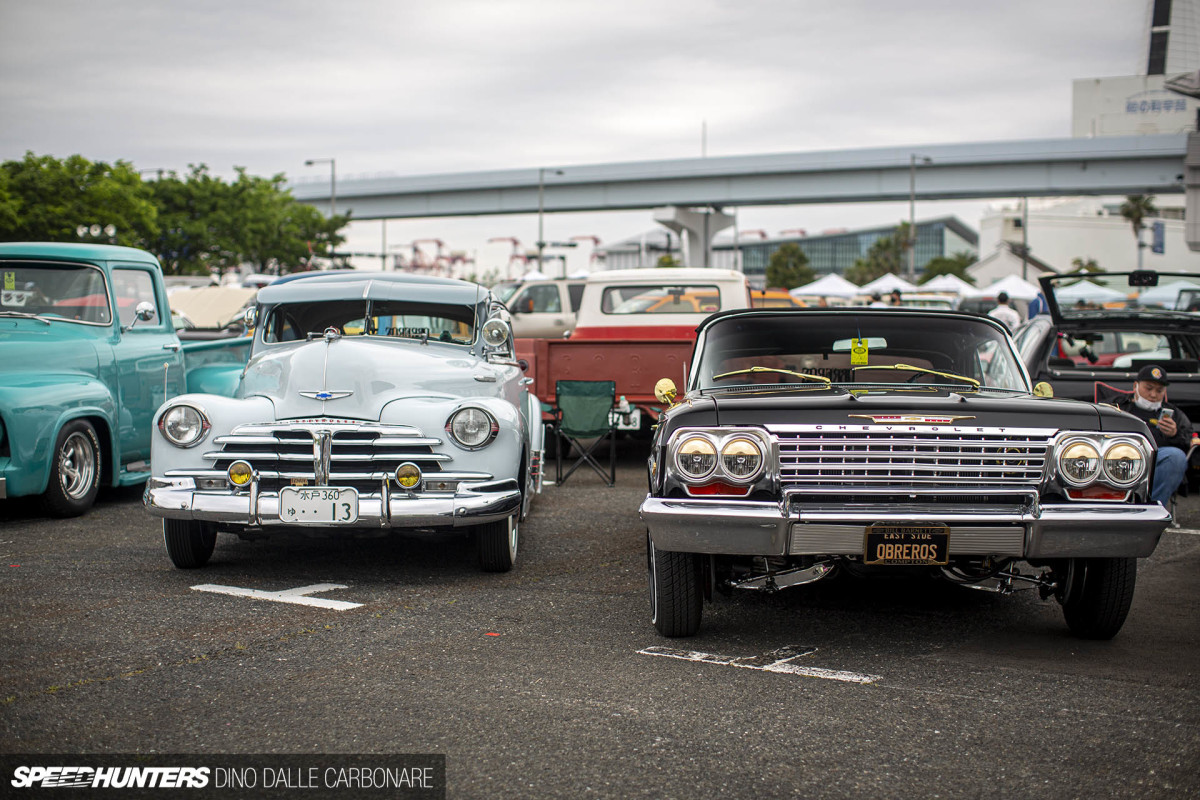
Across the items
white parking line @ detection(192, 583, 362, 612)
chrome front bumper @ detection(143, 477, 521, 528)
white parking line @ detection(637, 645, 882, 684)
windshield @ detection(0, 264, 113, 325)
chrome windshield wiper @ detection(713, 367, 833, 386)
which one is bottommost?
white parking line @ detection(192, 583, 362, 612)

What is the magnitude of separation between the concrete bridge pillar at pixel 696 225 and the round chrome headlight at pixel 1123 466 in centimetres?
4589

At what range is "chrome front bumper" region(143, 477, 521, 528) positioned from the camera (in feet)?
19.8

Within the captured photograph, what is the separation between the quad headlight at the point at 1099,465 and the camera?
475 centimetres

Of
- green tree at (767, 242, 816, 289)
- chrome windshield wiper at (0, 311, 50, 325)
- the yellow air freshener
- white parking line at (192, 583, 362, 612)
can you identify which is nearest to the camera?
white parking line at (192, 583, 362, 612)

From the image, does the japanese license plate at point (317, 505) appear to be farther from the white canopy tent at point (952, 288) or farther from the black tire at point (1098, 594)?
the white canopy tent at point (952, 288)

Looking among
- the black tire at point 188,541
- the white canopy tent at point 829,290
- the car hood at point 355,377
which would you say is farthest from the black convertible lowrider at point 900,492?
the white canopy tent at point 829,290

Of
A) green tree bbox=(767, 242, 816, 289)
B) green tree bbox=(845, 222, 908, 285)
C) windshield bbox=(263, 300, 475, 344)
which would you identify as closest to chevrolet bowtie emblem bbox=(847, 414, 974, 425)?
windshield bbox=(263, 300, 475, 344)

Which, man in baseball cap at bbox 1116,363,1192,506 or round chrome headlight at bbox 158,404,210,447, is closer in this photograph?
round chrome headlight at bbox 158,404,210,447

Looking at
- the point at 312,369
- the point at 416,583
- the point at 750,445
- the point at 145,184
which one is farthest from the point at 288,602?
the point at 145,184

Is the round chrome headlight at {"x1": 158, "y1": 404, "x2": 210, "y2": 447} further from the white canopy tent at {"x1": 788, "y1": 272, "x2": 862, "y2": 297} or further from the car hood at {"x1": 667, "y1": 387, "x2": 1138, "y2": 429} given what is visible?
the white canopy tent at {"x1": 788, "y1": 272, "x2": 862, "y2": 297}

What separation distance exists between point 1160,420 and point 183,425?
626 cm

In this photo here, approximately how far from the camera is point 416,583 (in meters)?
6.39

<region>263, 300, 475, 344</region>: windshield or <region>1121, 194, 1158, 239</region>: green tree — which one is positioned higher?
<region>1121, 194, 1158, 239</region>: green tree

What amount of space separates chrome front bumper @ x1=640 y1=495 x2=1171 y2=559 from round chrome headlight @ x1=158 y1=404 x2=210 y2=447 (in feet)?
9.83
